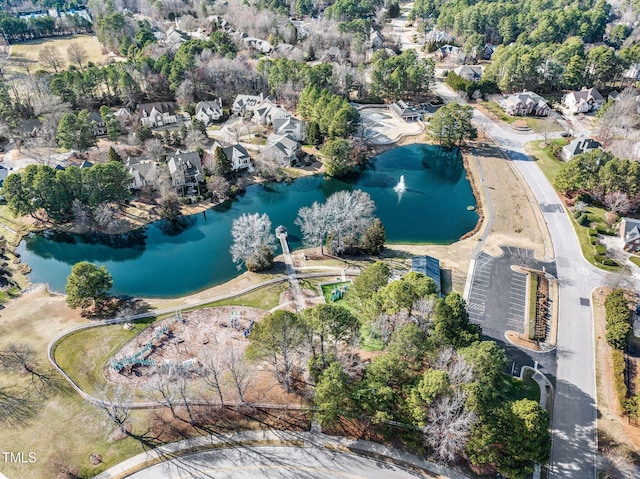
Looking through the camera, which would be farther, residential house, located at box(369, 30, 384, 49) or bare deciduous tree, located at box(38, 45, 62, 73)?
residential house, located at box(369, 30, 384, 49)

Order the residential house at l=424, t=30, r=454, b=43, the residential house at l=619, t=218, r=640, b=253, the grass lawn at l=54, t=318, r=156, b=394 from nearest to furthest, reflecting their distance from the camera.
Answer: the grass lawn at l=54, t=318, r=156, b=394
the residential house at l=619, t=218, r=640, b=253
the residential house at l=424, t=30, r=454, b=43

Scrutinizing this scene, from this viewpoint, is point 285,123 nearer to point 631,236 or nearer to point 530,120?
point 530,120

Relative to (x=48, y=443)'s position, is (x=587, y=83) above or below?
above

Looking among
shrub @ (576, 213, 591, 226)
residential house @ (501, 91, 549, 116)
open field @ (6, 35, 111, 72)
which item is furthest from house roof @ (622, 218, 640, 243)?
open field @ (6, 35, 111, 72)

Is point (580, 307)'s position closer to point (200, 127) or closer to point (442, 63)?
point (200, 127)

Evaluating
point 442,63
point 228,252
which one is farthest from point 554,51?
point 228,252

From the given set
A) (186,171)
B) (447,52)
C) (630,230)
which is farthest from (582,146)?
(447,52)

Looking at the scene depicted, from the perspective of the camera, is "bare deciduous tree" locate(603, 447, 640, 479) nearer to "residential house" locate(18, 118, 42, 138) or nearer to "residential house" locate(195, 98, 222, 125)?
"residential house" locate(195, 98, 222, 125)
